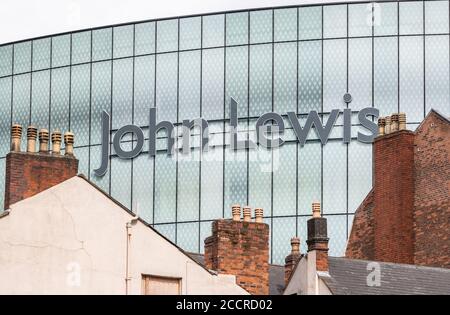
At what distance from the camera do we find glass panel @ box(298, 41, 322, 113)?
7038 centimetres

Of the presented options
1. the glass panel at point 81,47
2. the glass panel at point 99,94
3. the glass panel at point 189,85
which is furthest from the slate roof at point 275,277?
the glass panel at point 81,47

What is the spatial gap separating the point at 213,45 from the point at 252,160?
500 centimetres

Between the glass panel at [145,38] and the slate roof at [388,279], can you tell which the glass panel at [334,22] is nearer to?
the glass panel at [145,38]

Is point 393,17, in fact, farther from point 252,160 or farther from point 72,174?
point 72,174

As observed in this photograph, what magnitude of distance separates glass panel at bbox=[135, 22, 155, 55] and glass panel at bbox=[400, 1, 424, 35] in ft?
32.8

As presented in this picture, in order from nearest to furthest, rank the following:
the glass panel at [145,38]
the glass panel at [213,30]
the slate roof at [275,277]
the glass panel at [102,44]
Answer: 1. the slate roof at [275,277]
2. the glass panel at [213,30]
3. the glass panel at [145,38]
4. the glass panel at [102,44]

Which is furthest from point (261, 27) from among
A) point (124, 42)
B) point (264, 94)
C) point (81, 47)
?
point (81, 47)

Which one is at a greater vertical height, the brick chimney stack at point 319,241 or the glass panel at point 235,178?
the glass panel at point 235,178

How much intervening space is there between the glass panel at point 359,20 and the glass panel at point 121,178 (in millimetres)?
9926

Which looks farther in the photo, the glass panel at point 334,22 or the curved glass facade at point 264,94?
the glass panel at point 334,22

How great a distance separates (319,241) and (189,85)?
2833 centimetres

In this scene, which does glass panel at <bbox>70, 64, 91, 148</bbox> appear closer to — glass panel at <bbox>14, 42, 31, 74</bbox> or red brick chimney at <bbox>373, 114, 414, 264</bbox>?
glass panel at <bbox>14, 42, 31, 74</bbox>

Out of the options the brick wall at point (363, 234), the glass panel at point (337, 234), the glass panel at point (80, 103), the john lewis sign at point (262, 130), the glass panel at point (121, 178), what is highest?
the glass panel at point (80, 103)

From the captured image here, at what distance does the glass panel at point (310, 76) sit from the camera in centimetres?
7038
